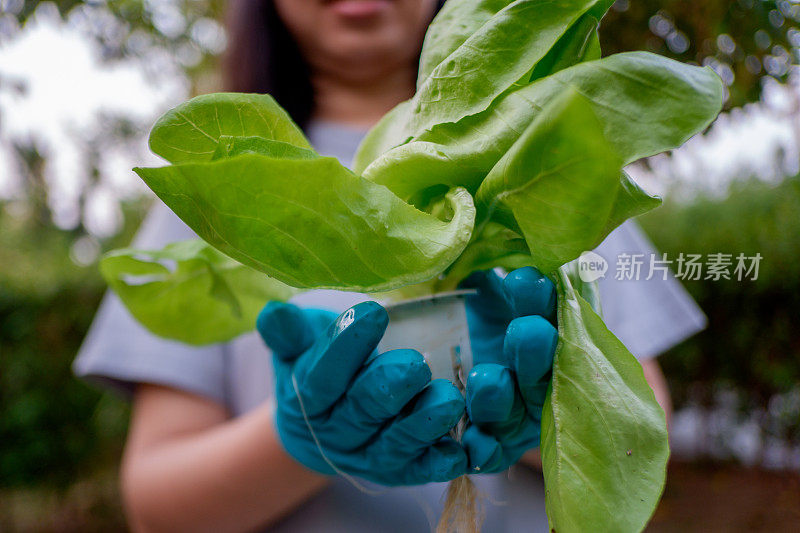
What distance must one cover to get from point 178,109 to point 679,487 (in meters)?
2.66

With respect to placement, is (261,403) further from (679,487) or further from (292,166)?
(679,487)

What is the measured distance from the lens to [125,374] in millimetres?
809

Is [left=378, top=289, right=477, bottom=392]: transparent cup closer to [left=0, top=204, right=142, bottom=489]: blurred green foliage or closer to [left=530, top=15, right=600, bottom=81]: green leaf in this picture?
[left=530, top=15, right=600, bottom=81]: green leaf

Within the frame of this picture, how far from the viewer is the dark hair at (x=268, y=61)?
0.96 meters

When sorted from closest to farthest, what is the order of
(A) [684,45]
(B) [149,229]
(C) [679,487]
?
(A) [684,45] < (B) [149,229] < (C) [679,487]

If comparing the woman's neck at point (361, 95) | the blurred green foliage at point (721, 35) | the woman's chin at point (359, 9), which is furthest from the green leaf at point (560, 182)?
the woman's neck at point (361, 95)

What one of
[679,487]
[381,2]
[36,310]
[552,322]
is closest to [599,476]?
[552,322]

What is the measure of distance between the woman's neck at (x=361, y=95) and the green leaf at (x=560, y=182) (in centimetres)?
64

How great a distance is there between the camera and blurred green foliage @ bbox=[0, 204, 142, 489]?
1.87 metres

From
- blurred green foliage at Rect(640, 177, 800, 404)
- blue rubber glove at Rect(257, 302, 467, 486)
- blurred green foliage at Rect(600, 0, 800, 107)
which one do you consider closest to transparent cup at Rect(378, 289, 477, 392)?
blue rubber glove at Rect(257, 302, 467, 486)

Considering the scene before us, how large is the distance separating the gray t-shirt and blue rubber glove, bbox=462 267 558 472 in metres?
0.14

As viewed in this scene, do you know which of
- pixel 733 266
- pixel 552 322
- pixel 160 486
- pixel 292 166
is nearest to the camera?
pixel 292 166

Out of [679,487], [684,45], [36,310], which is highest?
[684,45]

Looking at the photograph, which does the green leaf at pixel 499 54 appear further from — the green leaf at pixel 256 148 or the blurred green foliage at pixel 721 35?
the blurred green foliage at pixel 721 35
